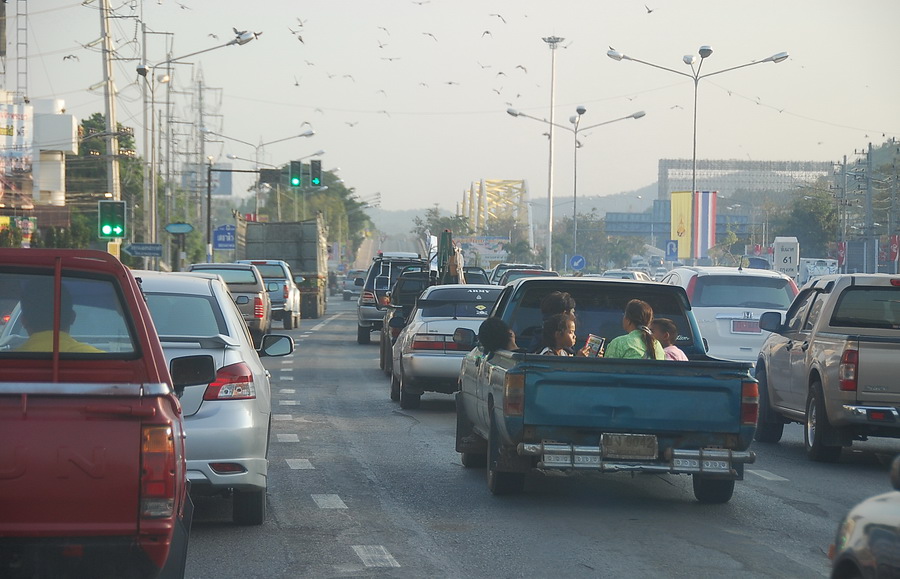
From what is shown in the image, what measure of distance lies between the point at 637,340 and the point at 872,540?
5.77 meters

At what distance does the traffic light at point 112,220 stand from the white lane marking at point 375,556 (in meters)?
26.6

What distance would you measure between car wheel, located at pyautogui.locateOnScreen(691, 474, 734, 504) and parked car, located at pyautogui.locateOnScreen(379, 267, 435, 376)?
9949 millimetres

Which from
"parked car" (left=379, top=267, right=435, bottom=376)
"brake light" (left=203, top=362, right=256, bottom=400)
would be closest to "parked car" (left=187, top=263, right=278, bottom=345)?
"parked car" (left=379, top=267, right=435, bottom=376)

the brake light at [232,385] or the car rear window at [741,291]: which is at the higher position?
the car rear window at [741,291]

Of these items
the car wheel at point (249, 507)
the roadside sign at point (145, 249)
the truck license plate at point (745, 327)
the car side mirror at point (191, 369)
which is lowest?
the car wheel at point (249, 507)

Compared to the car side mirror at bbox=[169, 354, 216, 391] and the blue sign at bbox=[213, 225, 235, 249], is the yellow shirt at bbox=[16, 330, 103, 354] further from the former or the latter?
the blue sign at bbox=[213, 225, 235, 249]

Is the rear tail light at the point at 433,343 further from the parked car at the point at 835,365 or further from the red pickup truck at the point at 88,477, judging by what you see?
the red pickup truck at the point at 88,477

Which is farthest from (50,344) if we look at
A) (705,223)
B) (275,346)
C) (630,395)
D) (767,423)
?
(705,223)

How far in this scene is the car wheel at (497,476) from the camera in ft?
32.5

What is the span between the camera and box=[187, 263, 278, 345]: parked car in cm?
2881

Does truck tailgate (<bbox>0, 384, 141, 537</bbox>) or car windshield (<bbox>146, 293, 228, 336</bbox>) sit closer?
truck tailgate (<bbox>0, 384, 141, 537</bbox>)

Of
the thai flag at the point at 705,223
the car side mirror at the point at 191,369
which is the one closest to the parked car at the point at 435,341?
the car side mirror at the point at 191,369

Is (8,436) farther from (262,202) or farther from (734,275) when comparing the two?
(262,202)

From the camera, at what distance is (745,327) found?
63.1 feet
